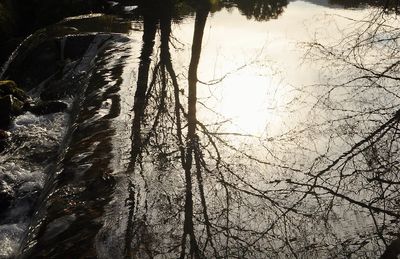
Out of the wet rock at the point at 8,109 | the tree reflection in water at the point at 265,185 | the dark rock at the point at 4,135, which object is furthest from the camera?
the wet rock at the point at 8,109

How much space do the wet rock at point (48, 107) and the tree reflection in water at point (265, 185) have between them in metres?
1.94

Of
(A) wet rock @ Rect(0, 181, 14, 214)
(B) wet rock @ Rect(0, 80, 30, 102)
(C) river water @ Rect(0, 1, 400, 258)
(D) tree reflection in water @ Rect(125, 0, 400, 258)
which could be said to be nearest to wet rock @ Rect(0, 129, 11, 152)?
(C) river water @ Rect(0, 1, 400, 258)

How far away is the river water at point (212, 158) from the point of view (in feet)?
15.9

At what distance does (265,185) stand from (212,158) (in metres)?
1.09

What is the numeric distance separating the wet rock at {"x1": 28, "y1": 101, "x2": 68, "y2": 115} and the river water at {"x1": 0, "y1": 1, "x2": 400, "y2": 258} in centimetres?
28

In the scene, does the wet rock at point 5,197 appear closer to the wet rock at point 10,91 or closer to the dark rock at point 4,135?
the dark rock at point 4,135

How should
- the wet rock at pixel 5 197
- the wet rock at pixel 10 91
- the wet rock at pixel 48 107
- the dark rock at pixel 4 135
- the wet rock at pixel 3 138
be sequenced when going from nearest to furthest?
the wet rock at pixel 5 197 → the wet rock at pixel 3 138 → the dark rock at pixel 4 135 → the wet rock at pixel 48 107 → the wet rock at pixel 10 91

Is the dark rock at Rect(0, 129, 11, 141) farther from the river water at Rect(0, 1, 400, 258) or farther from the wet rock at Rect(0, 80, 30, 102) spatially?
the wet rock at Rect(0, 80, 30, 102)

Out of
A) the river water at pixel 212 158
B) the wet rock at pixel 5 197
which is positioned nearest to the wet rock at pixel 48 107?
the river water at pixel 212 158

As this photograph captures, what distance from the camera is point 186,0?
70.0ft

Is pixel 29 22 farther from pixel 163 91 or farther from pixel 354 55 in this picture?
pixel 354 55

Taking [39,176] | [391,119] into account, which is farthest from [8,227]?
[391,119]

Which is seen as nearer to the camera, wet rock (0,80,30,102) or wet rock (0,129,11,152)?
wet rock (0,129,11,152)

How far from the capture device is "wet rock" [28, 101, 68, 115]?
8.98 meters
